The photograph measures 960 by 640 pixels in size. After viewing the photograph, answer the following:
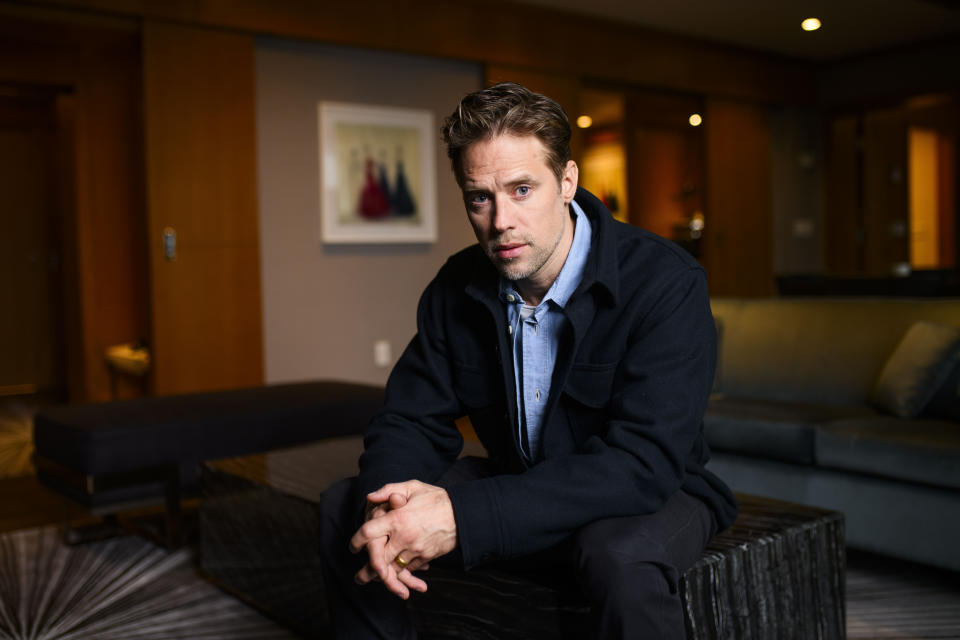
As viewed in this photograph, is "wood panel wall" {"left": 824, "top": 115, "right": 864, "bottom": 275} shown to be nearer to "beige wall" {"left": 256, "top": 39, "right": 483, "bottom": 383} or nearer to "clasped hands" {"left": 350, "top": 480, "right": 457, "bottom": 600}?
"beige wall" {"left": 256, "top": 39, "right": 483, "bottom": 383}

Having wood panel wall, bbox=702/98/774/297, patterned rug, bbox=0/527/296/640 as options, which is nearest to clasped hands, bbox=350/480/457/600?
patterned rug, bbox=0/527/296/640

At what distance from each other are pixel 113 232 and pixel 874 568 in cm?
508

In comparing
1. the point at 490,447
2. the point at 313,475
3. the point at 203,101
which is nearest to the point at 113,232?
the point at 203,101

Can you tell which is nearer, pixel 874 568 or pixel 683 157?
pixel 874 568

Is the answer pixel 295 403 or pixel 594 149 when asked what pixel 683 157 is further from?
pixel 295 403

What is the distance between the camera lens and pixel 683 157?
27.9 feet

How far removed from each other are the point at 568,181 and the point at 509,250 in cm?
20

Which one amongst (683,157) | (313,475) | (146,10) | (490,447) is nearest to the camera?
(490,447)

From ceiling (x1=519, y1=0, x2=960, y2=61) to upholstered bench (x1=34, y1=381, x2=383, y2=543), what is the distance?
379 cm

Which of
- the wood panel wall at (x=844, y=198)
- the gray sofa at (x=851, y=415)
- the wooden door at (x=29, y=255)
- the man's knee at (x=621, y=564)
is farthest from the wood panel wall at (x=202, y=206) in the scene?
the wood panel wall at (x=844, y=198)

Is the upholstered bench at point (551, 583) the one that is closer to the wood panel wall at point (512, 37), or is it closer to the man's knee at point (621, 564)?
the man's knee at point (621, 564)

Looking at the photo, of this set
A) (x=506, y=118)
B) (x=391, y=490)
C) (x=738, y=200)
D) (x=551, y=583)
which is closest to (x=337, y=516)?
(x=391, y=490)

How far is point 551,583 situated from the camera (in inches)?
55.6

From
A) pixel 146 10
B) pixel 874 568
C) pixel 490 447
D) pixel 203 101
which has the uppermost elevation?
pixel 146 10
